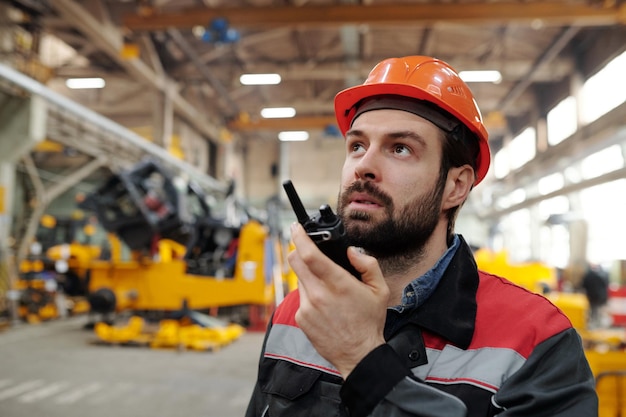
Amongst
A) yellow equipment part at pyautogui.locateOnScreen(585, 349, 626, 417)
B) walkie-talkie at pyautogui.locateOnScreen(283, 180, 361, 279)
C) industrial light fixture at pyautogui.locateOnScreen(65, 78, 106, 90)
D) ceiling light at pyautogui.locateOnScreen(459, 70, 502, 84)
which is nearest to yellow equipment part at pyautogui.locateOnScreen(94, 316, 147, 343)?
yellow equipment part at pyautogui.locateOnScreen(585, 349, 626, 417)

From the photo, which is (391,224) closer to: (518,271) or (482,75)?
(518,271)

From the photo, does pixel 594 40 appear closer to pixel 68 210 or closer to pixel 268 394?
pixel 268 394

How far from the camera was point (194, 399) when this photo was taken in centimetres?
465

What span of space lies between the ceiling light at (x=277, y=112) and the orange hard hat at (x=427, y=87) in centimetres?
1666

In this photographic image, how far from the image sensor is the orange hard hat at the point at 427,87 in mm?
1431

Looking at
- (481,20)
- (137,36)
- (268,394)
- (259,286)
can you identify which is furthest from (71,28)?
(268,394)

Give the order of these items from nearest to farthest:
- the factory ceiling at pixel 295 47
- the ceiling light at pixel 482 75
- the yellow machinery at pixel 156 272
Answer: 1. the yellow machinery at pixel 156 272
2. the factory ceiling at pixel 295 47
3. the ceiling light at pixel 482 75

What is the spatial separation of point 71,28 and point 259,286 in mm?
9416

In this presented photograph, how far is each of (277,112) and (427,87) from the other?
1729 cm

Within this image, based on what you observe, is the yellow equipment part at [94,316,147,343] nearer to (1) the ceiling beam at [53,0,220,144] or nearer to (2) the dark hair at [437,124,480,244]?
(1) the ceiling beam at [53,0,220,144]

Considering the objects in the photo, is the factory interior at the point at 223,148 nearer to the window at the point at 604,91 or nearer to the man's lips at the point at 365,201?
the window at the point at 604,91

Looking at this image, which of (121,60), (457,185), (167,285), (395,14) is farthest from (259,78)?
(457,185)

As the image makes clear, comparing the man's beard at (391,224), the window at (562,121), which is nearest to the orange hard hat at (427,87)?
the man's beard at (391,224)

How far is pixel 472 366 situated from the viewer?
1147 mm
